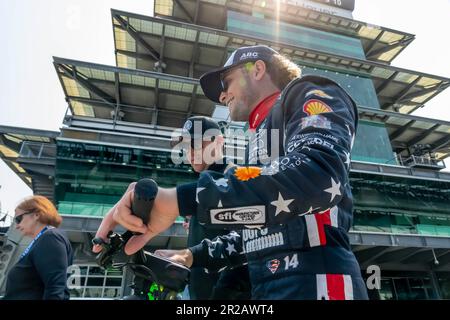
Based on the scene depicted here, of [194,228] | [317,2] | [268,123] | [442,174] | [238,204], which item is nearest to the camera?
[238,204]

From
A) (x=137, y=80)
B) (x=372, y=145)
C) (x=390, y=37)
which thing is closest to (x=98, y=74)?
(x=137, y=80)

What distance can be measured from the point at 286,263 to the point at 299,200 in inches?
13.5

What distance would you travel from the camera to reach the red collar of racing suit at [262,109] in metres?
1.38

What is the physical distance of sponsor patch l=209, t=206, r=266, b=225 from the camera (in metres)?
0.79

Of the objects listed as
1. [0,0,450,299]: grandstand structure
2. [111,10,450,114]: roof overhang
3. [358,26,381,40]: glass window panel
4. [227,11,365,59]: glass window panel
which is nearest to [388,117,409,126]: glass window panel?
[0,0,450,299]: grandstand structure

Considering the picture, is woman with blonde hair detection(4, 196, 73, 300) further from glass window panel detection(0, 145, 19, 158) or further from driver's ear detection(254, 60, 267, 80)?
glass window panel detection(0, 145, 19, 158)

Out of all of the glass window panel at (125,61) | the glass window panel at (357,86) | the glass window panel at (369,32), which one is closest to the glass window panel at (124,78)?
the glass window panel at (125,61)

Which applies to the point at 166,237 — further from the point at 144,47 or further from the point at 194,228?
the point at 144,47

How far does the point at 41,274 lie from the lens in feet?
7.59

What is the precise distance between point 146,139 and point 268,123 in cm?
1399

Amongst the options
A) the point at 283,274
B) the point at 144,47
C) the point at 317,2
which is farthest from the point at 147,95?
the point at 283,274

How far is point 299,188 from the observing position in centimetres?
→ 78

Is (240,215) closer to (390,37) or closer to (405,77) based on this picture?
(405,77)

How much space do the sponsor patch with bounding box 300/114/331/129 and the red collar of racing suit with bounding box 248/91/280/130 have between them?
441mm
